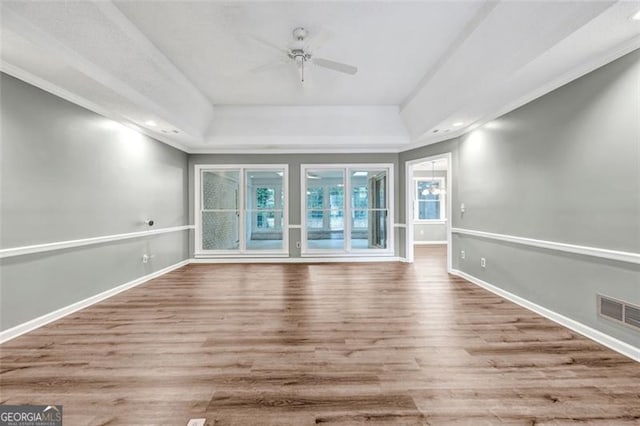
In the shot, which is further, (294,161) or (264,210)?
(264,210)

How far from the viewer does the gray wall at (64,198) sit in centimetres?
239

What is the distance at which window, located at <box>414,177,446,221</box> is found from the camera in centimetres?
895

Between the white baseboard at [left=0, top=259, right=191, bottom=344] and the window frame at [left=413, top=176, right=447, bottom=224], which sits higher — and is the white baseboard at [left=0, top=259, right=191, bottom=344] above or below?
below

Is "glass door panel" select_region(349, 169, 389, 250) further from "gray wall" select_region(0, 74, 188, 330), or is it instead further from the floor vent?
A: "gray wall" select_region(0, 74, 188, 330)

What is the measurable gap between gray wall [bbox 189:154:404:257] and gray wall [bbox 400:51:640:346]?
216 cm

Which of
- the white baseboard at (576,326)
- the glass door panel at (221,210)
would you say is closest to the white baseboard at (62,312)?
the glass door panel at (221,210)

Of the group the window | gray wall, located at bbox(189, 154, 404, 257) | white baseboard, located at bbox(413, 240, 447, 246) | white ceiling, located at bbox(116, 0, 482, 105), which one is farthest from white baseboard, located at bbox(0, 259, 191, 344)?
the window

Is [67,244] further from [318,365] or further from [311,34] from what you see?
[311,34]

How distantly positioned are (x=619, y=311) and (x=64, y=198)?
545 centimetres

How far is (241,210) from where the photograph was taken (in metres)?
5.86

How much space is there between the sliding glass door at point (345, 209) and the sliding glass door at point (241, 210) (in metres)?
0.59

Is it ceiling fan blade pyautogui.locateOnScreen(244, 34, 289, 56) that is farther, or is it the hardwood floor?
ceiling fan blade pyautogui.locateOnScreen(244, 34, 289, 56)

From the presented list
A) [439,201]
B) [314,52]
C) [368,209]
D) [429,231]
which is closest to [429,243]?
[429,231]

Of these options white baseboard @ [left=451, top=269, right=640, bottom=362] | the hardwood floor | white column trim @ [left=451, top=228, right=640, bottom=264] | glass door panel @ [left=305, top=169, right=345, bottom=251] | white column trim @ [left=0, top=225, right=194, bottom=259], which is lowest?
the hardwood floor
